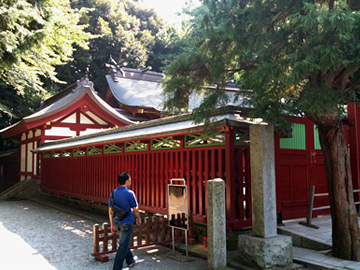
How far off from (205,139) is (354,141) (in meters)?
4.15

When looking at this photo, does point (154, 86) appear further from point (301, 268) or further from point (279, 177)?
point (301, 268)

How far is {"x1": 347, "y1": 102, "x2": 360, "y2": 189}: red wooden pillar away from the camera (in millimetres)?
8781

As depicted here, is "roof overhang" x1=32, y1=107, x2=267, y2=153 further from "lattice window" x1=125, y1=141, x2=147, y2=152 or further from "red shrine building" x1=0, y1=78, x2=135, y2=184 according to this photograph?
"red shrine building" x1=0, y1=78, x2=135, y2=184

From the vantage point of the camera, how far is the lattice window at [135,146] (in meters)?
10.1

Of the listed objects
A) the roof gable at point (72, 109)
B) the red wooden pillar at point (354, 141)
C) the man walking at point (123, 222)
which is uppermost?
the roof gable at point (72, 109)

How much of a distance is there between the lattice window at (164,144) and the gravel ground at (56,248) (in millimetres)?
2543

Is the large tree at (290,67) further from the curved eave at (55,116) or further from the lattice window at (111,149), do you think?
the curved eave at (55,116)

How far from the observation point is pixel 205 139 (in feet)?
25.3

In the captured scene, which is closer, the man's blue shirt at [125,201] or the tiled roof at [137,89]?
the man's blue shirt at [125,201]

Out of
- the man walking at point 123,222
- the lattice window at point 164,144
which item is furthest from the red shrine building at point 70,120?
the man walking at point 123,222

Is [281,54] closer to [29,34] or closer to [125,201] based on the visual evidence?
[125,201]

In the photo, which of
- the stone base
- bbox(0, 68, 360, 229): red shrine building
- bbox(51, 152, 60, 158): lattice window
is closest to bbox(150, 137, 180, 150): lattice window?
bbox(0, 68, 360, 229): red shrine building

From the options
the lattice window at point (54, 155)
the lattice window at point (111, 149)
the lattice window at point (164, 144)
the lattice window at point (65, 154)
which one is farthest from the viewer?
the lattice window at point (54, 155)

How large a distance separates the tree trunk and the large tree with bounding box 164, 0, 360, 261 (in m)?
0.02
